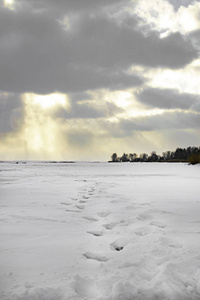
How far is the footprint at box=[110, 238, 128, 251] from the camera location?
2970 millimetres

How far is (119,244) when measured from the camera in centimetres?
306

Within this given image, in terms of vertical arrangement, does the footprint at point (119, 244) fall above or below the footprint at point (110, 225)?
above

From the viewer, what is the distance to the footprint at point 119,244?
2.97 meters

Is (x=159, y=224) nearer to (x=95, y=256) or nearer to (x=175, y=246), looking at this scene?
(x=175, y=246)

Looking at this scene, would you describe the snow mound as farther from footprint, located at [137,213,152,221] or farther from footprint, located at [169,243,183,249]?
footprint, located at [137,213,152,221]

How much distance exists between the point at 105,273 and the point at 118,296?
0.40 m

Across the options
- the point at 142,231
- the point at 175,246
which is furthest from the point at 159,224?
the point at 175,246

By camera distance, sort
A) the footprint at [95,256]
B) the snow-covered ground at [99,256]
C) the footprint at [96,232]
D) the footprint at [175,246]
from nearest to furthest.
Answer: the snow-covered ground at [99,256], the footprint at [95,256], the footprint at [175,246], the footprint at [96,232]

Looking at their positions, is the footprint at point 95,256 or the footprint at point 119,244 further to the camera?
the footprint at point 119,244

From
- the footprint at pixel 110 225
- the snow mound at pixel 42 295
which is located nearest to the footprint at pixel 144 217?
the footprint at pixel 110 225

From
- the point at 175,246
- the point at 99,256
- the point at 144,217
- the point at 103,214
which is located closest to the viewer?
the point at 99,256

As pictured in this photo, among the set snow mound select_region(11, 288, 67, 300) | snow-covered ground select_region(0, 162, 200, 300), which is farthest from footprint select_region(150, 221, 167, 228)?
snow mound select_region(11, 288, 67, 300)

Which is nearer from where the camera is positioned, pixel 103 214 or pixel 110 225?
pixel 110 225

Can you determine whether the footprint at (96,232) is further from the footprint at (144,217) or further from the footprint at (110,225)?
the footprint at (144,217)
